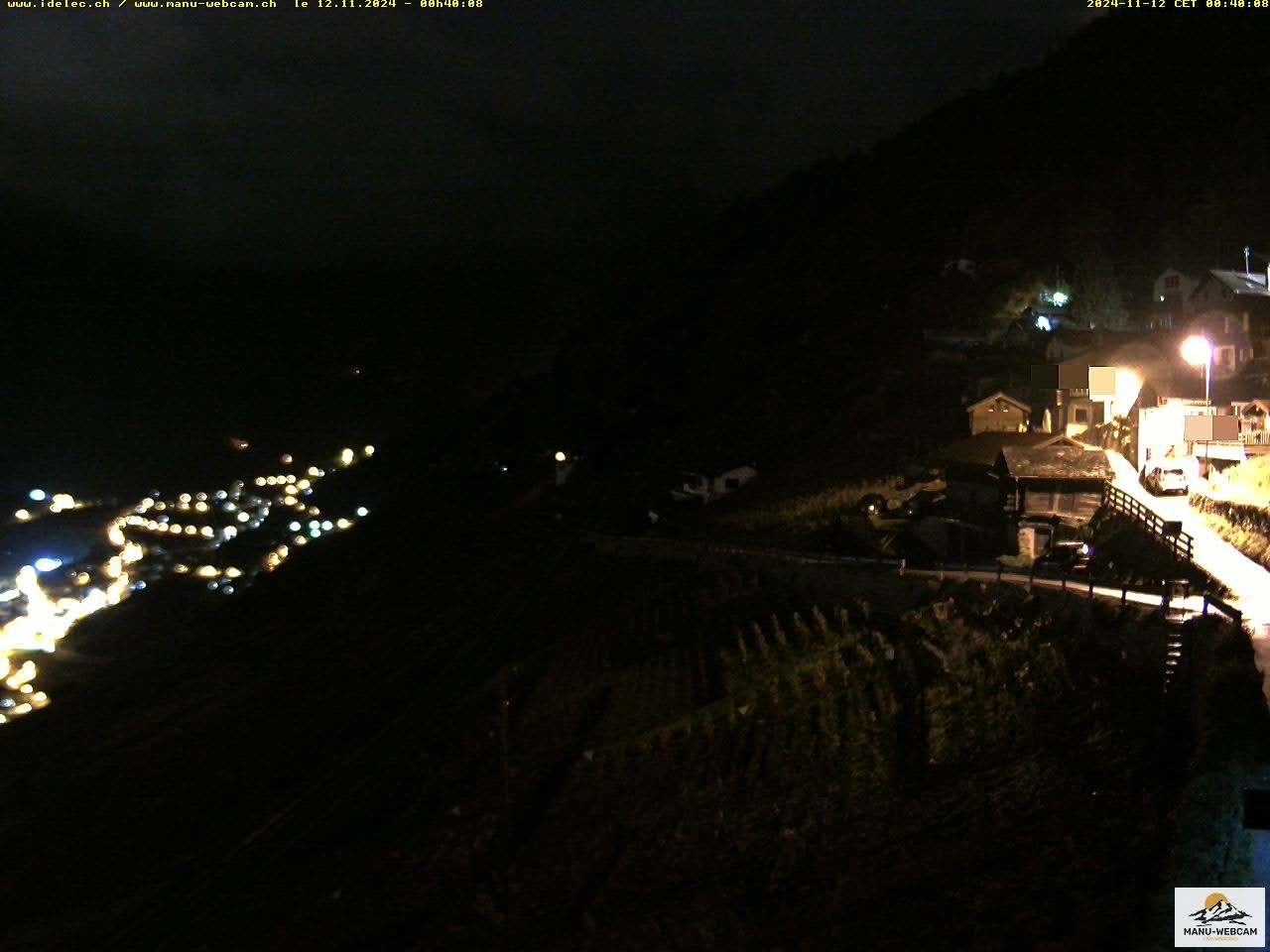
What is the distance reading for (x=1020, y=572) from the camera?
48.0ft

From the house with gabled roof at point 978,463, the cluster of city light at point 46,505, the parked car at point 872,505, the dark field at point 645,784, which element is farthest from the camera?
the cluster of city light at point 46,505

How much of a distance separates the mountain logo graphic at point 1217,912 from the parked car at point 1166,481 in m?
15.0

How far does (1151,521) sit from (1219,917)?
401 inches

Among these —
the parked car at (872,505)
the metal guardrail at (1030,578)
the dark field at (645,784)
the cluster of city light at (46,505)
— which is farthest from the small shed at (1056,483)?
the cluster of city light at (46,505)

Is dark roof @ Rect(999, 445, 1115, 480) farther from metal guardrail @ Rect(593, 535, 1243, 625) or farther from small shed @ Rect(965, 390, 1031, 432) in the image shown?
small shed @ Rect(965, 390, 1031, 432)

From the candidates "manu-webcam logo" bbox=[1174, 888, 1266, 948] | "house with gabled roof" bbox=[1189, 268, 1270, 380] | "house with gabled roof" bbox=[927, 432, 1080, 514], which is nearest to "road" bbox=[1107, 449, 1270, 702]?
"house with gabled roof" bbox=[927, 432, 1080, 514]

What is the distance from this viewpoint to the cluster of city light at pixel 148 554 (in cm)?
3750

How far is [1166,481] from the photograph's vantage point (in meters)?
20.2

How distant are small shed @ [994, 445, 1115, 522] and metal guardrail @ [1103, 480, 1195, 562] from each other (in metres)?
0.26

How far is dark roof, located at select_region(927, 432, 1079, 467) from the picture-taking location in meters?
21.3

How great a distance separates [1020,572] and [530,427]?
122 ft

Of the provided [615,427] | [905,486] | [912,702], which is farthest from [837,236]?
[912,702]

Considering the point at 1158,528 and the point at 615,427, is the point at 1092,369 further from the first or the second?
the point at 615,427

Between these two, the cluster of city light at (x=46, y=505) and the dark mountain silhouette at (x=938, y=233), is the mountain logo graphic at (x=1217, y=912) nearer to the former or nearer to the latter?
the dark mountain silhouette at (x=938, y=233)
